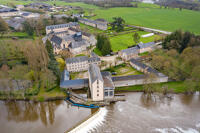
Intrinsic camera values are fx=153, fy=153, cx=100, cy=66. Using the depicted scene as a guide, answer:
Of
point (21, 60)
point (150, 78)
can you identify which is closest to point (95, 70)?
point (150, 78)

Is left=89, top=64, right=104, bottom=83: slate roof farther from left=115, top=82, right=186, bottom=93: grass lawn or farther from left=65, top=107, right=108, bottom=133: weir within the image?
left=115, top=82, right=186, bottom=93: grass lawn

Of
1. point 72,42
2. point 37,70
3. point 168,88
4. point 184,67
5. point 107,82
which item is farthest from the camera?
point 72,42

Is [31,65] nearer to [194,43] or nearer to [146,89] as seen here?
[146,89]

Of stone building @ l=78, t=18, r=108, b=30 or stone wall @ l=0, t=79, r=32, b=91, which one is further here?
stone building @ l=78, t=18, r=108, b=30

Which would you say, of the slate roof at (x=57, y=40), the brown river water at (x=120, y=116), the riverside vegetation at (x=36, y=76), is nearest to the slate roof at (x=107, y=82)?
the brown river water at (x=120, y=116)

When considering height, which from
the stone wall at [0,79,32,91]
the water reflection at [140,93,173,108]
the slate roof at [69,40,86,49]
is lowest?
the water reflection at [140,93,173,108]

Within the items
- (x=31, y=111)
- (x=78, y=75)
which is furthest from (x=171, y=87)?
(x=31, y=111)

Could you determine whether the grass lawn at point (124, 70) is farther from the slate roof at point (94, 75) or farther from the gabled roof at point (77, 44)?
the gabled roof at point (77, 44)

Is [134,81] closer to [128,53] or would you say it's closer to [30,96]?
[128,53]

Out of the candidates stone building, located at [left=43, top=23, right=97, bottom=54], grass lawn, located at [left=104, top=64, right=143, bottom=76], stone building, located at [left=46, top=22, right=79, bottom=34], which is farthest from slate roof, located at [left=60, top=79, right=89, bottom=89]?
stone building, located at [left=46, top=22, right=79, bottom=34]
